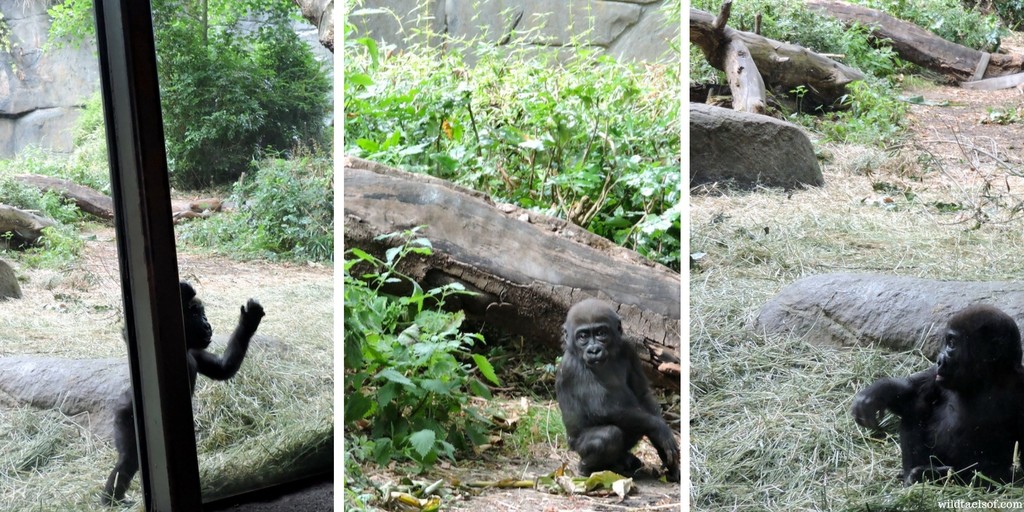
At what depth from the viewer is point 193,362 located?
2.70 metres

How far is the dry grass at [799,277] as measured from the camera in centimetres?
248

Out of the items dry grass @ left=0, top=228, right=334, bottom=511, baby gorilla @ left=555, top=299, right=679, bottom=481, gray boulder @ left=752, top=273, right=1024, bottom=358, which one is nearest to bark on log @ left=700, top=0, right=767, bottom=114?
gray boulder @ left=752, top=273, right=1024, bottom=358

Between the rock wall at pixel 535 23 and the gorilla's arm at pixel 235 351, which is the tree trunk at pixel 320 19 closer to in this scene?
the rock wall at pixel 535 23

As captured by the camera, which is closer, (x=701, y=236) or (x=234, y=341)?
(x=701, y=236)

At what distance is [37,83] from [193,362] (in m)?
0.92

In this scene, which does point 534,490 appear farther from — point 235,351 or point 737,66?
point 737,66

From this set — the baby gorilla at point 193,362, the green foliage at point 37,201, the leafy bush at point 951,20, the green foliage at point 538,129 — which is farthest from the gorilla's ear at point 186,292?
the leafy bush at point 951,20

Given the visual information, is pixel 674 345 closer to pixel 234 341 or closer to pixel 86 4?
pixel 234 341

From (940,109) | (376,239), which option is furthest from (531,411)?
(940,109)

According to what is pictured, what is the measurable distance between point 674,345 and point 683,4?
0.97m

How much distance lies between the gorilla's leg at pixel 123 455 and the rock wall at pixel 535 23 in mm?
1311

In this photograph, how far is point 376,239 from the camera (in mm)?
2482

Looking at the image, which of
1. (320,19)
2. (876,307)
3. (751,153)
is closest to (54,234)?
(320,19)

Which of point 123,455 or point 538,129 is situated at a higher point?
point 538,129
